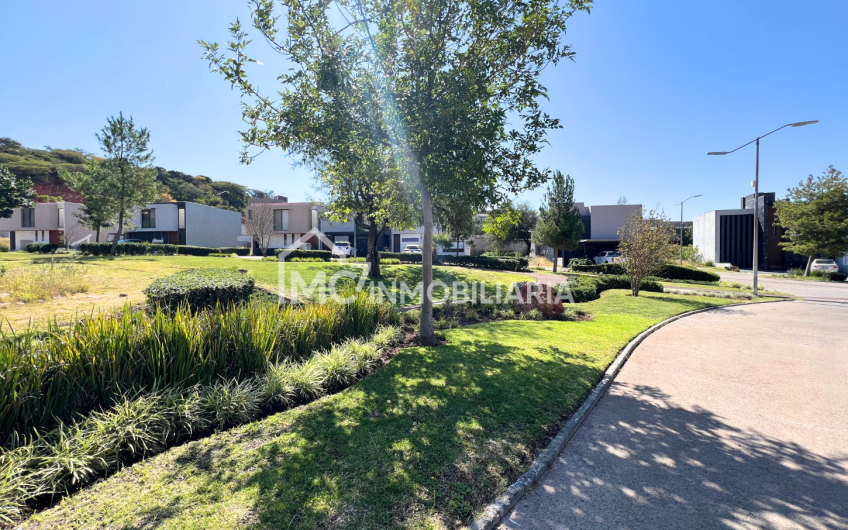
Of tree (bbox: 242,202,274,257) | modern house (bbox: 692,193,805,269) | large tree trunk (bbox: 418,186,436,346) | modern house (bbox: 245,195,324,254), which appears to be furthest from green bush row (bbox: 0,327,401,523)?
modern house (bbox: 245,195,324,254)

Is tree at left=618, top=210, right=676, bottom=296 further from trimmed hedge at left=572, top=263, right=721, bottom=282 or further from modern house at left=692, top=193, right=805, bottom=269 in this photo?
modern house at left=692, top=193, right=805, bottom=269

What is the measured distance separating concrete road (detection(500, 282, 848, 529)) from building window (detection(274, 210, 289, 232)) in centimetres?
4621

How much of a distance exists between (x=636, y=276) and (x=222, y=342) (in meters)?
15.5

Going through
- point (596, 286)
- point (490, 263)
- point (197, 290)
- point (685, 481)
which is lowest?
point (685, 481)

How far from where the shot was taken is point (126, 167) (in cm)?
2431

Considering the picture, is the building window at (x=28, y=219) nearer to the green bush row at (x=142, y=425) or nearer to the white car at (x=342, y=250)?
the white car at (x=342, y=250)

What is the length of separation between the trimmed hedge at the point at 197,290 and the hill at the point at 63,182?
5522 cm

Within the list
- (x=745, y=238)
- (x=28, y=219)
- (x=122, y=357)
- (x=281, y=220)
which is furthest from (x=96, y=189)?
(x=745, y=238)

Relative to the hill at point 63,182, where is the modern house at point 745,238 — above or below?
below

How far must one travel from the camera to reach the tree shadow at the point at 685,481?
8.40 feet

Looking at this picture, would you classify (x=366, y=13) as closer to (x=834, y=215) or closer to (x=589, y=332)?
(x=589, y=332)

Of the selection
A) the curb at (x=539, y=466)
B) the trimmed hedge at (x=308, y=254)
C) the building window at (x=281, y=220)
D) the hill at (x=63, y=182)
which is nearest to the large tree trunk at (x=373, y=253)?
the curb at (x=539, y=466)

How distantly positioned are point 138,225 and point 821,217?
6517 cm

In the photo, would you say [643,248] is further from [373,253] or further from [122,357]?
[122,357]
